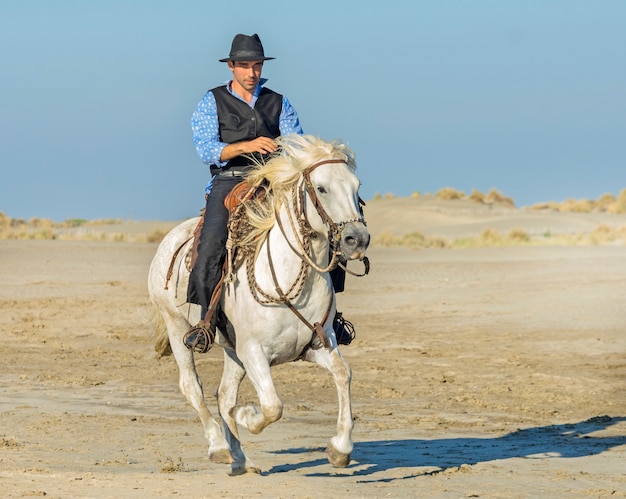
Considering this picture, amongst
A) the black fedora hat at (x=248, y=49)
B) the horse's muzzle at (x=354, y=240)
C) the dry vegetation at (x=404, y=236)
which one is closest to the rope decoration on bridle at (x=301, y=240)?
the horse's muzzle at (x=354, y=240)

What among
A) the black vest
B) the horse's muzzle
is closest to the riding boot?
the black vest

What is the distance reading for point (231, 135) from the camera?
30.4 feet

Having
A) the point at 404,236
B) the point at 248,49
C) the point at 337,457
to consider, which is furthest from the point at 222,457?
the point at 404,236

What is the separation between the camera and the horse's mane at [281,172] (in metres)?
8.21

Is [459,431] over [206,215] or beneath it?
beneath

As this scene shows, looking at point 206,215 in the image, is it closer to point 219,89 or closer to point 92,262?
point 219,89

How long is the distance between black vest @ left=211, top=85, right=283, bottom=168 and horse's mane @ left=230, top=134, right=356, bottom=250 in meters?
0.47

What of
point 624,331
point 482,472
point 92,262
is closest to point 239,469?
point 482,472

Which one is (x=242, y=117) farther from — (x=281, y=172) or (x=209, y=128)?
(x=281, y=172)

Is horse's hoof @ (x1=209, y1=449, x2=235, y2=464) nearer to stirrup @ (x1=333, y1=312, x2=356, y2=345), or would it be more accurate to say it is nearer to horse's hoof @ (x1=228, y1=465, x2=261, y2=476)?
horse's hoof @ (x1=228, y1=465, x2=261, y2=476)

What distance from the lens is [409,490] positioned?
835cm

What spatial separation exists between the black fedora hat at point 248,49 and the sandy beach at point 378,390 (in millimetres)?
2966

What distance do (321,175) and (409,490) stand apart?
7.07ft

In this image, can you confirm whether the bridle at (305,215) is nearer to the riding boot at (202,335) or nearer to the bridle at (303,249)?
the bridle at (303,249)
